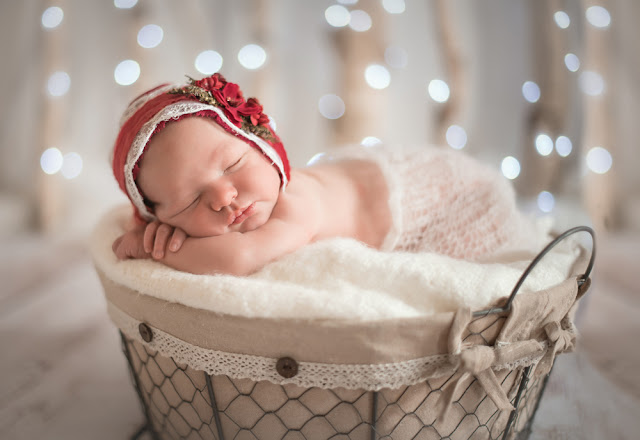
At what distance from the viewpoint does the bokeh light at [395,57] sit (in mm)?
1786

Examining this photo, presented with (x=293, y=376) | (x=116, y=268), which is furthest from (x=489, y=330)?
(x=116, y=268)

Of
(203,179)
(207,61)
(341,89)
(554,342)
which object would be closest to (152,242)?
(203,179)

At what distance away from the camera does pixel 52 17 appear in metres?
1.69

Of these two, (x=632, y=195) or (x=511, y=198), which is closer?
(x=511, y=198)

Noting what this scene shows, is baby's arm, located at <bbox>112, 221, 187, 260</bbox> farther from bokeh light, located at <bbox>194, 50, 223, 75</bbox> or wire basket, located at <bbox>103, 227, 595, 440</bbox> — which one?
bokeh light, located at <bbox>194, 50, 223, 75</bbox>

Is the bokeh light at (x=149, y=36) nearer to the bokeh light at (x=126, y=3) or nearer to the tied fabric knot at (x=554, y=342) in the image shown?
the bokeh light at (x=126, y=3)

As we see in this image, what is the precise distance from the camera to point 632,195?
5.80 feet

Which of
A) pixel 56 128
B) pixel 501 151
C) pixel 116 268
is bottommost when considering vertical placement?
pixel 501 151

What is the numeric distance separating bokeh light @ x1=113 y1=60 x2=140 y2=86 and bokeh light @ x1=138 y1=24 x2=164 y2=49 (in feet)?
0.22

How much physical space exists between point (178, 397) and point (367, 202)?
1.60ft

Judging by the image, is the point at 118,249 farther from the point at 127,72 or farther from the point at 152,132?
the point at 127,72

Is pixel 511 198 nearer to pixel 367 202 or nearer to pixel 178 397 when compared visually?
pixel 367 202

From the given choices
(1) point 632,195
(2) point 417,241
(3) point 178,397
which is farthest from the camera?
(1) point 632,195

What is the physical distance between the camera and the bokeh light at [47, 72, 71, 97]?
1.73m
